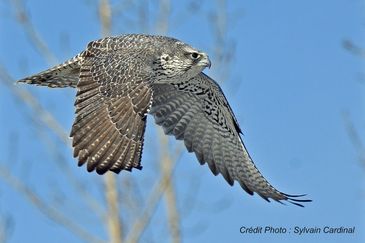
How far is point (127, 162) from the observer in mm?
7926

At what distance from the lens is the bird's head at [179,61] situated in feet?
31.1

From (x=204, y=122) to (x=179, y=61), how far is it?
126cm

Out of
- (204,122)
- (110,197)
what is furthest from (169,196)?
(204,122)

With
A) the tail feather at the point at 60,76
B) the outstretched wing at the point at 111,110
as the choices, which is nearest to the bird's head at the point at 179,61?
Result: the outstretched wing at the point at 111,110

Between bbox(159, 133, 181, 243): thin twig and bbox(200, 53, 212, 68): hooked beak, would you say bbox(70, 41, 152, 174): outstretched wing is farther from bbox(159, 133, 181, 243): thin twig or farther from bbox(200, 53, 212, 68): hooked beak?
bbox(159, 133, 181, 243): thin twig

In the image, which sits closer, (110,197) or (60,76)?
(60,76)

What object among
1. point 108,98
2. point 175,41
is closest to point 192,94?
point 175,41

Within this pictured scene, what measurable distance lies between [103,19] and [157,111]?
17.7ft

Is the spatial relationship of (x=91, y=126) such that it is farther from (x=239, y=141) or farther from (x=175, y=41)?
(x=239, y=141)

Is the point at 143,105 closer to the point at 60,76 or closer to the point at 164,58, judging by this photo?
the point at 164,58

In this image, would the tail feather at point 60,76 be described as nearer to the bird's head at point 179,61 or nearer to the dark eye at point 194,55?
the bird's head at point 179,61

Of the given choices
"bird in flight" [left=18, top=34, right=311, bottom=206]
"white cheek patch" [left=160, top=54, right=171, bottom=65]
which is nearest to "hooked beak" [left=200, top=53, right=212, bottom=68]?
"bird in flight" [left=18, top=34, right=311, bottom=206]

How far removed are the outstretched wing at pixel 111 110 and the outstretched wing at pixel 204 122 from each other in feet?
4.59

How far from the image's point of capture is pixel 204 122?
10.7m
